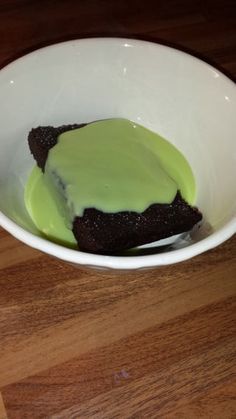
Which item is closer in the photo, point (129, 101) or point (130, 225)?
point (130, 225)

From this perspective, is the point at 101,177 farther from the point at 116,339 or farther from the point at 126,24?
the point at 126,24

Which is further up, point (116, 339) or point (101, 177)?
point (101, 177)

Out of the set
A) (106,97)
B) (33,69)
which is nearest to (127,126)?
(106,97)

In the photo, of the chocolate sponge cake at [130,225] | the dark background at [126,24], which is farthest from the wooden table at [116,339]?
the dark background at [126,24]

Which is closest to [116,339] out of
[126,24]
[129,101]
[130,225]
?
[130,225]

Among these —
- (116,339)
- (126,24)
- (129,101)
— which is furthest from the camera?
(126,24)

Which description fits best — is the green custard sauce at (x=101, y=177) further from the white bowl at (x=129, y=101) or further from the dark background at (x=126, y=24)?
the dark background at (x=126, y=24)
